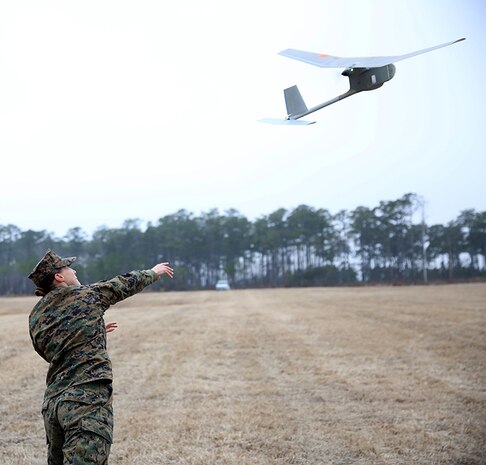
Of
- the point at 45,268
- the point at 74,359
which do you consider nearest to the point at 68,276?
the point at 45,268

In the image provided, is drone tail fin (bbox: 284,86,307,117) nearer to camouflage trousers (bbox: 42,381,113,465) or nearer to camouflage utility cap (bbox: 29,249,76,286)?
camouflage utility cap (bbox: 29,249,76,286)

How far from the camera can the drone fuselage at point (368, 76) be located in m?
5.32

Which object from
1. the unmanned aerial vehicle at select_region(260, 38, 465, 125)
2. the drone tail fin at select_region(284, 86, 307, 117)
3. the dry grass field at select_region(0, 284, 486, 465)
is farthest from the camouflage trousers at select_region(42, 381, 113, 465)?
the drone tail fin at select_region(284, 86, 307, 117)

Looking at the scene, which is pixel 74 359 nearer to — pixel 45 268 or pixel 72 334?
pixel 72 334

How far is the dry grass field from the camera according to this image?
6.89 meters

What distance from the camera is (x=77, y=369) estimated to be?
414cm

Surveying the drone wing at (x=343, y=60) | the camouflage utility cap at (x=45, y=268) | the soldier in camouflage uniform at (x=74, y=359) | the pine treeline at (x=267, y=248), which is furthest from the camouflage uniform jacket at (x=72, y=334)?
the pine treeline at (x=267, y=248)

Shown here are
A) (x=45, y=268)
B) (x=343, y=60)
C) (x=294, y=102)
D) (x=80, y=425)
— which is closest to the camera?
(x=80, y=425)

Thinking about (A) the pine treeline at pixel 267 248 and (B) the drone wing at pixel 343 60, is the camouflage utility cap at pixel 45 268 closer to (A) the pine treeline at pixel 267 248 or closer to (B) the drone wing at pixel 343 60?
(B) the drone wing at pixel 343 60

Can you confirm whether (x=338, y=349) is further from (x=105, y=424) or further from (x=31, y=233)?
(x=31, y=233)

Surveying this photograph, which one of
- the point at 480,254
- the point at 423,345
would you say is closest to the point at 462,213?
the point at 480,254

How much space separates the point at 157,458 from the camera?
665 cm

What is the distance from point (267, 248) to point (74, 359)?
85911 millimetres

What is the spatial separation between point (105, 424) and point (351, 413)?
523 cm
